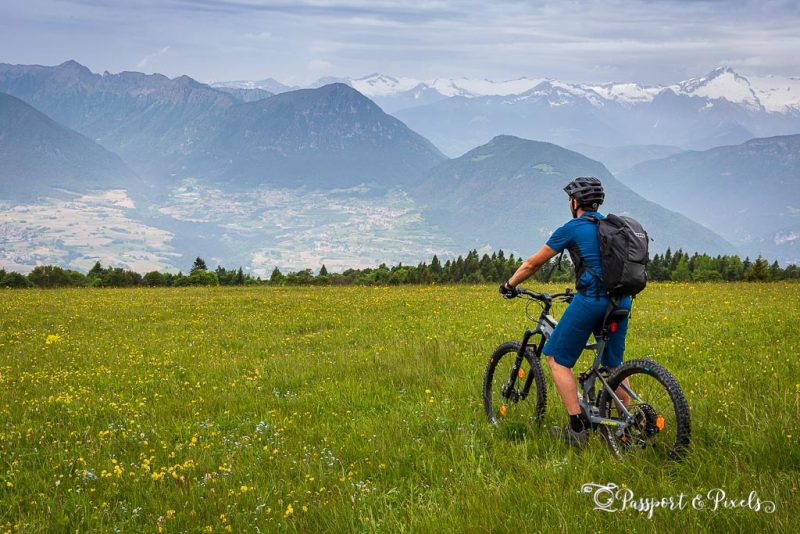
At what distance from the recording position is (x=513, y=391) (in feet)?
24.4

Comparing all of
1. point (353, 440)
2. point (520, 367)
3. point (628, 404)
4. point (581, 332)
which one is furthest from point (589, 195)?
point (353, 440)

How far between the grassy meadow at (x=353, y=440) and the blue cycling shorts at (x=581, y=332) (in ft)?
2.99

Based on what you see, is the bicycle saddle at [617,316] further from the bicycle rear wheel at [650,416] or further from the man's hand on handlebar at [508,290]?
the man's hand on handlebar at [508,290]

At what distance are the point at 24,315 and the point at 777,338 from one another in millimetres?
24436

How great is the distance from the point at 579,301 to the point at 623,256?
675 mm

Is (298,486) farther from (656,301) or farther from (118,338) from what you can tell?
(656,301)

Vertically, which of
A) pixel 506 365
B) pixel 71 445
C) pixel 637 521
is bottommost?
pixel 71 445

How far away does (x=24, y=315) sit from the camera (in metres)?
21.5

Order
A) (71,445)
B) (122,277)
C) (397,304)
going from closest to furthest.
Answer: (71,445) < (397,304) < (122,277)

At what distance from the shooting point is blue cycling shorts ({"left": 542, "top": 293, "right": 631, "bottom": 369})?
5777 mm

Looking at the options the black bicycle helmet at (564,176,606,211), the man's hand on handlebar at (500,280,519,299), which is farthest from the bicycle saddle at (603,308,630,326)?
the man's hand on handlebar at (500,280,519,299)

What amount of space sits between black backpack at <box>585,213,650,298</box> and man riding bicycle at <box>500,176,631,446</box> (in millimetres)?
145

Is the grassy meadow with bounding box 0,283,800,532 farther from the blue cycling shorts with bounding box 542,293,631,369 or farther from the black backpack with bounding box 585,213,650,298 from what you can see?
the black backpack with bounding box 585,213,650,298

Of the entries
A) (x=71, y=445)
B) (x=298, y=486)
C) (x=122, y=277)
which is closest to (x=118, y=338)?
(x=71, y=445)
